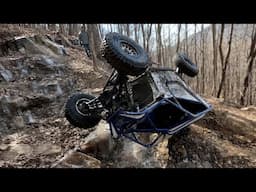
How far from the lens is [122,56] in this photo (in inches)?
197

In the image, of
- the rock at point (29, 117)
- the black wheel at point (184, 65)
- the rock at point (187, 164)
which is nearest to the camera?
the rock at point (187, 164)

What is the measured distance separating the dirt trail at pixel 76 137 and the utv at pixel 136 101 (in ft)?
1.55

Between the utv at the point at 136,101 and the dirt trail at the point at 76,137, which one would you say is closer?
the utv at the point at 136,101

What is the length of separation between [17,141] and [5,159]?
84cm

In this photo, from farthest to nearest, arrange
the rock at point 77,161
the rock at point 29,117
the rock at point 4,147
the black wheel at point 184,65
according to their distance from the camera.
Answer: the rock at point 29,117 → the black wheel at point 184,65 → the rock at point 4,147 → the rock at point 77,161

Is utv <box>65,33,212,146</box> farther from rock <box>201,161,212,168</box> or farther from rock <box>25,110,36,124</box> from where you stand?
rock <box>25,110,36,124</box>

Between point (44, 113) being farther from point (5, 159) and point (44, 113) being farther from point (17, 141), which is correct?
point (5, 159)

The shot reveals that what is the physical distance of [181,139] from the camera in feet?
20.6

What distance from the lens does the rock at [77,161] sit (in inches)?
209

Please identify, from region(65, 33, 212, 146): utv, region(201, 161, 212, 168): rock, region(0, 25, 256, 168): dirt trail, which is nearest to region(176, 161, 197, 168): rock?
region(0, 25, 256, 168): dirt trail

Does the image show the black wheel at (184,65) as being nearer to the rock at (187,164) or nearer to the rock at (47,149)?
the rock at (187,164)

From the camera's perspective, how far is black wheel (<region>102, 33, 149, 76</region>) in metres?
5.01

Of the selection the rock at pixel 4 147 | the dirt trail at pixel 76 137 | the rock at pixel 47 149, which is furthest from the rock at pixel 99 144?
the rock at pixel 4 147

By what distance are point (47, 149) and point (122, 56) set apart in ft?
7.97
